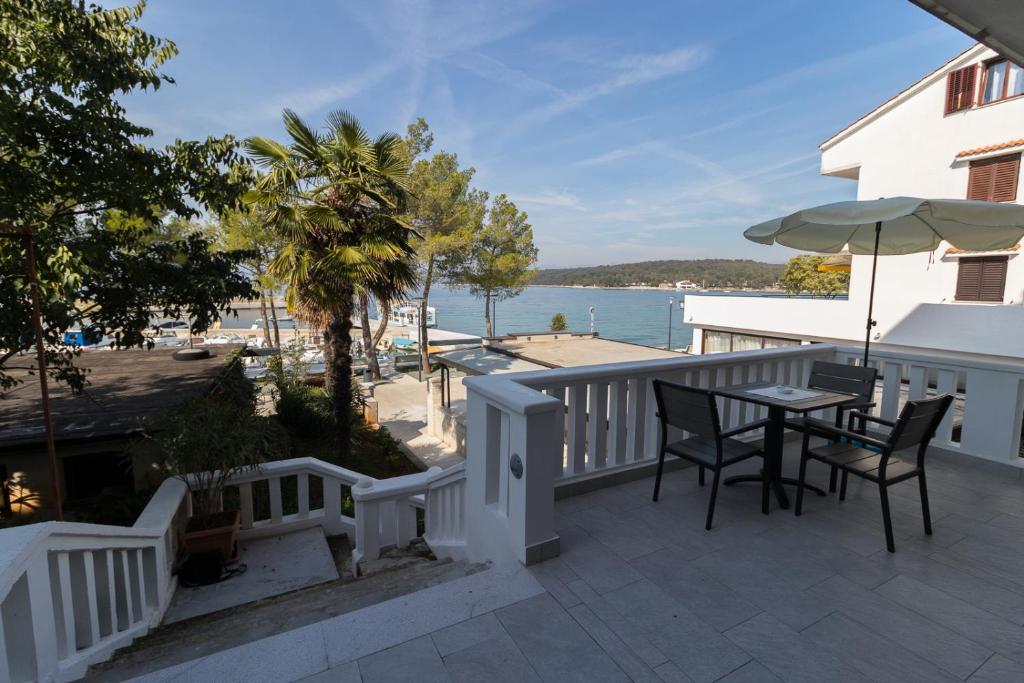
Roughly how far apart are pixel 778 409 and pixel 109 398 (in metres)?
8.58

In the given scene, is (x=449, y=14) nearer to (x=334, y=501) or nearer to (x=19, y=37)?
(x=19, y=37)

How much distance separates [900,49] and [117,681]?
1054 centimetres

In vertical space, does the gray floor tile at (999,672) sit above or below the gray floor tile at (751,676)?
below

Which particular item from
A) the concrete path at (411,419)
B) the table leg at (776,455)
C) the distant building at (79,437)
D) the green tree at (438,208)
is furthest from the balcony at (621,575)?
the green tree at (438,208)

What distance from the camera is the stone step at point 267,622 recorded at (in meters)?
2.20

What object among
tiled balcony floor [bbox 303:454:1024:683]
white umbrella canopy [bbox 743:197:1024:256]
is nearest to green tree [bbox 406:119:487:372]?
white umbrella canopy [bbox 743:197:1024:256]

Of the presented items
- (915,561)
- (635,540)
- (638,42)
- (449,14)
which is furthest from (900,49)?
(635,540)

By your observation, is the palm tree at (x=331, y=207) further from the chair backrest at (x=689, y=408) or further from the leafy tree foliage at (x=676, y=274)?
the leafy tree foliage at (x=676, y=274)

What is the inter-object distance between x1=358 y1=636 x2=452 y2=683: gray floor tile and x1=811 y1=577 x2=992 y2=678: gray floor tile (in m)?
1.70

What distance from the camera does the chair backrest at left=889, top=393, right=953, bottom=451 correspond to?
239 cm

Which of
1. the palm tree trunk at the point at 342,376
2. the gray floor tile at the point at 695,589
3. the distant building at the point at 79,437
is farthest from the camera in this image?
the palm tree trunk at the point at 342,376

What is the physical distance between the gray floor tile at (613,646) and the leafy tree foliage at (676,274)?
24956mm

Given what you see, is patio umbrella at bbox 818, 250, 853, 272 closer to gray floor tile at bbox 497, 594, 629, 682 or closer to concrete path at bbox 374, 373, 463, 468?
concrete path at bbox 374, 373, 463, 468

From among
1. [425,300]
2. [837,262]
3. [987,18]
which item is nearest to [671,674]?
[987,18]
